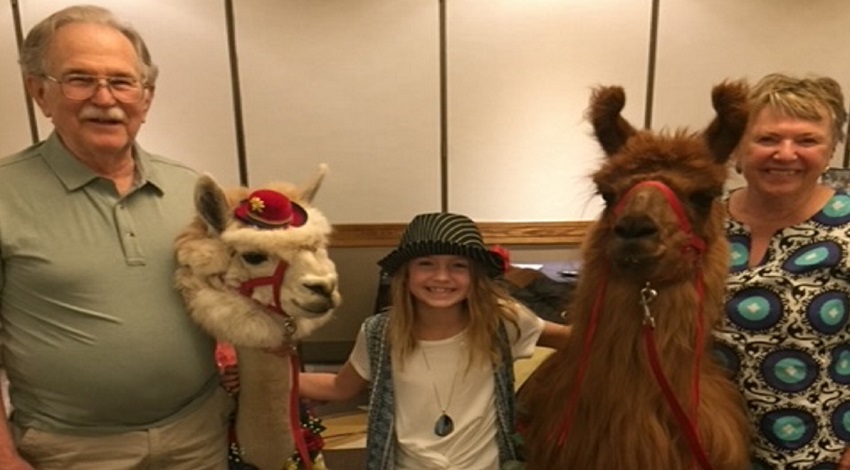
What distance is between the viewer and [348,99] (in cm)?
460

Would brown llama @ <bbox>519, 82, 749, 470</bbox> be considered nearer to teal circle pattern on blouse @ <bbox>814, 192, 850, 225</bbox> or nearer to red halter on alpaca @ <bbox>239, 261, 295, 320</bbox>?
teal circle pattern on blouse @ <bbox>814, 192, 850, 225</bbox>

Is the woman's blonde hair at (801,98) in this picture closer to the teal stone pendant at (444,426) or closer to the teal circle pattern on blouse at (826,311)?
the teal circle pattern on blouse at (826,311)


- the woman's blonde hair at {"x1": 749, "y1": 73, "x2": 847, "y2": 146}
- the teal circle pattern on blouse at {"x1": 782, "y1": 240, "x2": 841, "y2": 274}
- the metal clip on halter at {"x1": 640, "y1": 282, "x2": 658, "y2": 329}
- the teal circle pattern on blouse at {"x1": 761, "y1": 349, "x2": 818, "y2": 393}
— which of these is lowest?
the teal circle pattern on blouse at {"x1": 761, "y1": 349, "x2": 818, "y2": 393}

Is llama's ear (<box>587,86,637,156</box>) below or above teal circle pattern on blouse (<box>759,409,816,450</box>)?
above

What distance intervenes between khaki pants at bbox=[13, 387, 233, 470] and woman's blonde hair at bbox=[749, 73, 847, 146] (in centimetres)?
159

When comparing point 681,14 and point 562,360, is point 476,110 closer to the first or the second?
point 681,14

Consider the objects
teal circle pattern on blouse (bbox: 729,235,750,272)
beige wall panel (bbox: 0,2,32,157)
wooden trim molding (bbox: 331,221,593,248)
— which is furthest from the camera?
wooden trim molding (bbox: 331,221,593,248)

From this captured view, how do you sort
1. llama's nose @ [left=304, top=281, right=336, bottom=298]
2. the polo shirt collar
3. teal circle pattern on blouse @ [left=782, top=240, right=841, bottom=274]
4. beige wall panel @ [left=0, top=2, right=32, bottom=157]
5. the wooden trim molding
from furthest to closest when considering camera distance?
the wooden trim molding < beige wall panel @ [left=0, top=2, right=32, bottom=157] < teal circle pattern on blouse @ [left=782, top=240, right=841, bottom=274] < the polo shirt collar < llama's nose @ [left=304, top=281, right=336, bottom=298]

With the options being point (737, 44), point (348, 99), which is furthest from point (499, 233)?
point (737, 44)

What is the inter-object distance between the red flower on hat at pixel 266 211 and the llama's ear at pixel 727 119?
1003mm

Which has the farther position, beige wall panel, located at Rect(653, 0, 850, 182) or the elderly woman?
beige wall panel, located at Rect(653, 0, 850, 182)

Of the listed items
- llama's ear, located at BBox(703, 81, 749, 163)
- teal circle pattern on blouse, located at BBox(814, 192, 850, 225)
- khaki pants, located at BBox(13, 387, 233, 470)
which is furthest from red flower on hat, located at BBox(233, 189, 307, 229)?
teal circle pattern on blouse, located at BBox(814, 192, 850, 225)

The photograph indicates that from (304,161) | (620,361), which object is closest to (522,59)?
(304,161)

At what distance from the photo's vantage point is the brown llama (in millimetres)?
1479
